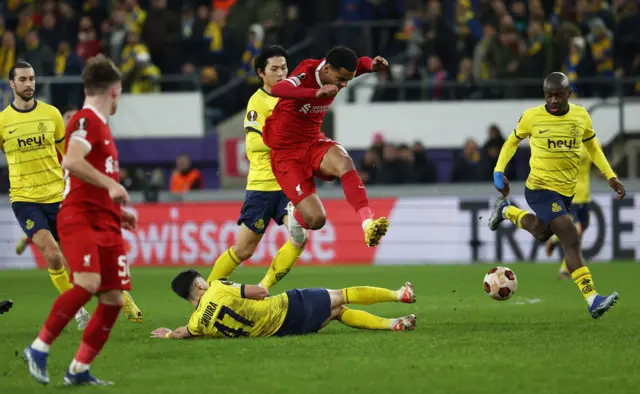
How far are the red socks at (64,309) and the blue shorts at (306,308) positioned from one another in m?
2.60

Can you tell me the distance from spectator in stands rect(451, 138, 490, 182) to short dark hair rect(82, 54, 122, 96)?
14393 mm

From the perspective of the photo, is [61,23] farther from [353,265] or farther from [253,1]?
[353,265]

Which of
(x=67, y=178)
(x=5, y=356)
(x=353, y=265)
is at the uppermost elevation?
(x=67, y=178)

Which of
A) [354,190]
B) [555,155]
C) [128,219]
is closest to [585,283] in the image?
[555,155]

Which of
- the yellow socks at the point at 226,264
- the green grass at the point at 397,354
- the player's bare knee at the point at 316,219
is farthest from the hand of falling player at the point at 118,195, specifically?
the yellow socks at the point at 226,264

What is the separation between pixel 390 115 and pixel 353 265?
12.8 ft

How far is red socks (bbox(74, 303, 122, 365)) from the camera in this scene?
7.78m

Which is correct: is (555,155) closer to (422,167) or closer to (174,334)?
(174,334)

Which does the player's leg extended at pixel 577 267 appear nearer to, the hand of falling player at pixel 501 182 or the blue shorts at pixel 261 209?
the hand of falling player at pixel 501 182

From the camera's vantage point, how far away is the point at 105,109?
794cm

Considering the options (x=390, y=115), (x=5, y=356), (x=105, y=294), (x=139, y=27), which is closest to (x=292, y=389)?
(x=105, y=294)

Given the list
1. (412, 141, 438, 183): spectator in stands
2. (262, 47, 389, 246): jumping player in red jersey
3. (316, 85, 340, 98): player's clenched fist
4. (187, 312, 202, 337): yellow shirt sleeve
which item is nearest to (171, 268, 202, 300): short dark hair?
(187, 312, 202, 337): yellow shirt sleeve

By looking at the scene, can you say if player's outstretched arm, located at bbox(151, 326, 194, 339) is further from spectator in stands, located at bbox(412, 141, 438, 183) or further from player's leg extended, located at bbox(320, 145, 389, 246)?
spectator in stands, located at bbox(412, 141, 438, 183)

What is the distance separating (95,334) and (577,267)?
5675mm
